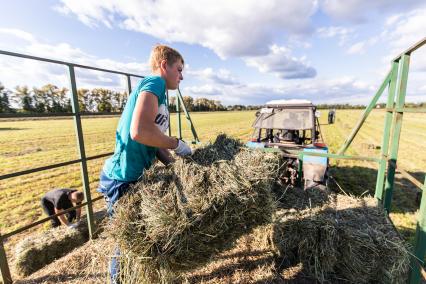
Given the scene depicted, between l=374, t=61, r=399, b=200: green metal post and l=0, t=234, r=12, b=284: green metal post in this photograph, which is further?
l=374, t=61, r=399, b=200: green metal post

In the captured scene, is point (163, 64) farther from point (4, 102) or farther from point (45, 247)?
point (45, 247)

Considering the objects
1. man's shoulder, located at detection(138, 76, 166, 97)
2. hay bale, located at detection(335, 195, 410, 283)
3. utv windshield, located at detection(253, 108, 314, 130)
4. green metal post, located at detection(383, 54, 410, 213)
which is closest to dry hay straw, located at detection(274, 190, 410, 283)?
hay bale, located at detection(335, 195, 410, 283)

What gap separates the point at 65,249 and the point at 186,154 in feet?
10.1

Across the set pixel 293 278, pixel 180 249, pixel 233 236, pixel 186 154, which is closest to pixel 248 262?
pixel 293 278

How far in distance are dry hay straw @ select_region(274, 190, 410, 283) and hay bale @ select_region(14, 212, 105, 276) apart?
3.20m

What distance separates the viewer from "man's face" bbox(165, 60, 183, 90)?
6.18 feet

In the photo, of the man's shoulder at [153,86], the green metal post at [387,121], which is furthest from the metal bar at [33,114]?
the green metal post at [387,121]

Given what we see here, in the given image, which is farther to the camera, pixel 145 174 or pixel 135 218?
pixel 145 174

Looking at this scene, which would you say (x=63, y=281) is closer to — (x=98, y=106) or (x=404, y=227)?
(x=98, y=106)

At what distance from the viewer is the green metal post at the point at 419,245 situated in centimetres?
200

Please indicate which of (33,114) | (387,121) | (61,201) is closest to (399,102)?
(387,121)

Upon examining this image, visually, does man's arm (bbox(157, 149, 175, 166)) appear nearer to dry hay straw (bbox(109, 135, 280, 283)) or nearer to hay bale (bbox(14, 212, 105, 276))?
dry hay straw (bbox(109, 135, 280, 283))

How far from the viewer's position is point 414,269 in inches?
86.7

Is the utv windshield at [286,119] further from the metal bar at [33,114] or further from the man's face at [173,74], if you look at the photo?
the metal bar at [33,114]
